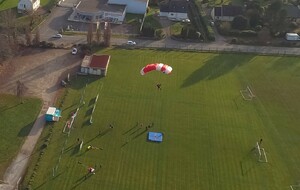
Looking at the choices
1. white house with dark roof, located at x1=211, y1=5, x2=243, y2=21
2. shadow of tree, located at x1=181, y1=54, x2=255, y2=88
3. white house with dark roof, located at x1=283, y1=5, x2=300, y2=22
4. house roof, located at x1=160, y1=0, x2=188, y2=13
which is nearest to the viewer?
shadow of tree, located at x1=181, y1=54, x2=255, y2=88

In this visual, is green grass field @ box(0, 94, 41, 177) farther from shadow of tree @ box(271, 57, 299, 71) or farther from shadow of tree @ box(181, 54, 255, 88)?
shadow of tree @ box(271, 57, 299, 71)

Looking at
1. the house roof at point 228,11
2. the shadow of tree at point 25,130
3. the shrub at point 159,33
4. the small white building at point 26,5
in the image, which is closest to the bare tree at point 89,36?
the shrub at point 159,33

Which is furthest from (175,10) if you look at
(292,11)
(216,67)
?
(292,11)

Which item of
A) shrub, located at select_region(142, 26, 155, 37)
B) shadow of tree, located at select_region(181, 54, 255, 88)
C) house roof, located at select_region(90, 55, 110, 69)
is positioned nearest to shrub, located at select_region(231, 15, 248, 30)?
shadow of tree, located at select_region(181, 54, 255, 88)

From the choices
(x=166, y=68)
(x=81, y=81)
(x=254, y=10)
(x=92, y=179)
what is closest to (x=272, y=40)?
(x=254, y=10)

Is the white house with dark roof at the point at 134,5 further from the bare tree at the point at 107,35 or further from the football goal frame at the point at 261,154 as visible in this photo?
the football goal frame at the point at 261,154

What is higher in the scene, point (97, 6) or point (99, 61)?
point (97, 6)

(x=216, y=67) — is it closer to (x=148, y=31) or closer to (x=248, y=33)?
(x=148, y=31)
